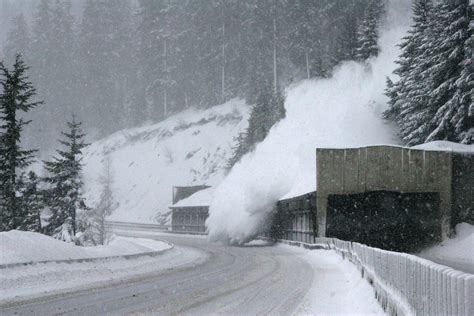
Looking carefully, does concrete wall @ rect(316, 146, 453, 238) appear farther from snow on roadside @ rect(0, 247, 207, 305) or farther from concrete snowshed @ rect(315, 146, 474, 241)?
snow on roadside @ rect(0, 247, 207, 305)

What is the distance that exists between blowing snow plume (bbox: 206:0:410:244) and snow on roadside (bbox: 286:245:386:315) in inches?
838

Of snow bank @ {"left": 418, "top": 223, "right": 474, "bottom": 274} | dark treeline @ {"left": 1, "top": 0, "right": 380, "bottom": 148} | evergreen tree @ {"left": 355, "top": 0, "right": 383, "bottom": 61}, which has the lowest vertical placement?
snow bank @ {"left": 418, "top": 223, "right": 474, "bottom": 274}

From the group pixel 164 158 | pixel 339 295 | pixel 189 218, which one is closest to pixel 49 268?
pixel 339 295

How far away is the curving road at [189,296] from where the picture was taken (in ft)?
35.8

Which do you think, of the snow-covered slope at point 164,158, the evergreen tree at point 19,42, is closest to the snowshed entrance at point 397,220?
the snow-covered slope at point 164,158

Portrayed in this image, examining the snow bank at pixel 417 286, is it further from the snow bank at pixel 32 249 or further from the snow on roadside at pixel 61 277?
the snow bank at pixel 32 249

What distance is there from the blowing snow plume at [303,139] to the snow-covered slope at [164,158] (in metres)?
24.2

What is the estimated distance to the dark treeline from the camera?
88250 mm

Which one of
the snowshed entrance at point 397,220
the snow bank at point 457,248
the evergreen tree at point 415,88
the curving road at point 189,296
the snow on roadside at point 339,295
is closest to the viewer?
the curving road at point 189,296

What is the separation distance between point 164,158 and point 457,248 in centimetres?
6581

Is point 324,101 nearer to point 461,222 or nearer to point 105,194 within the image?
point 461,222

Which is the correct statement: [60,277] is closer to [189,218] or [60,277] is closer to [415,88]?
[415,88]

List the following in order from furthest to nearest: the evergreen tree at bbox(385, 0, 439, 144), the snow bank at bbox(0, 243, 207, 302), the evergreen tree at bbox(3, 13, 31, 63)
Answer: the evergreen tree at bbox(3, 13, 31, 63)
the evergreen tree at bbox(385, 0, 439, 144)
the snow bank at bbox(0, 243, 207, 302)

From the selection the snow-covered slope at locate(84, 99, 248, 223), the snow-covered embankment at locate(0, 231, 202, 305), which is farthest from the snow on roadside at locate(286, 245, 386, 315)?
the snow-covered slope at locate(84, 99, 248, 223)
